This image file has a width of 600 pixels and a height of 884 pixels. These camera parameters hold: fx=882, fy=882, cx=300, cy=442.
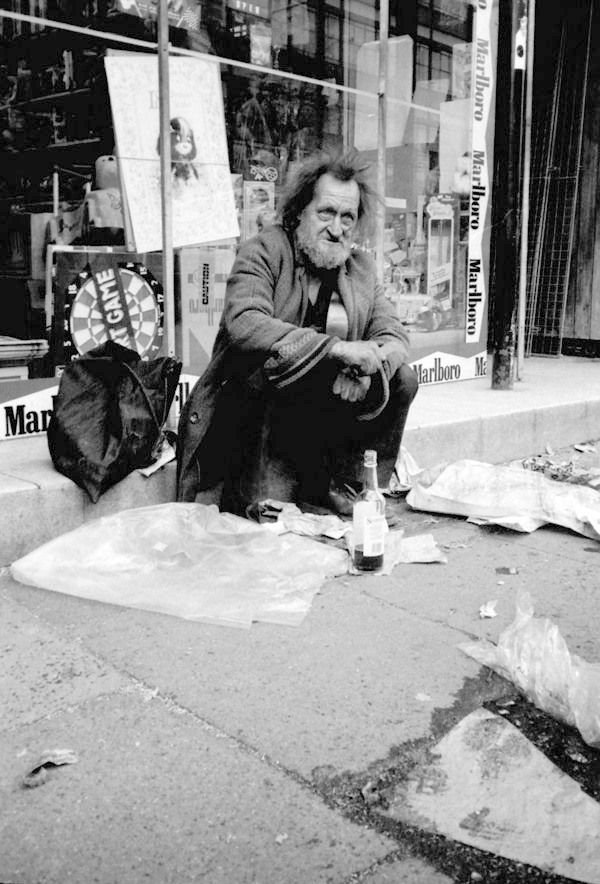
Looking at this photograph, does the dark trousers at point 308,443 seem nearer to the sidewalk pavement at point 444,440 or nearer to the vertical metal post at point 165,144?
the sidewalk pavement at point 444,440

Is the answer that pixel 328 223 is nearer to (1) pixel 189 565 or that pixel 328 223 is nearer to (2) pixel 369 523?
(2) pixel 369 523

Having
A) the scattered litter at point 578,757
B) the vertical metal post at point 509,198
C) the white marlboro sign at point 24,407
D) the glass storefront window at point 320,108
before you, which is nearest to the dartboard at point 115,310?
the white marlboro sign at point 24,407

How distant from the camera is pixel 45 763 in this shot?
1.94 metres

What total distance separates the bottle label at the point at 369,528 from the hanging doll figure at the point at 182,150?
2.56 meters

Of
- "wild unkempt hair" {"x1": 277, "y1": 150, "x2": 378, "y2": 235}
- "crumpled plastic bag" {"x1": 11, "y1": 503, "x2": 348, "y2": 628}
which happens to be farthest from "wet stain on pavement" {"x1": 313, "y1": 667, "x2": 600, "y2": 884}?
"wild unkempt hair" {"x1": 277, "y1": 150, "x2": 378, "y2": 235}

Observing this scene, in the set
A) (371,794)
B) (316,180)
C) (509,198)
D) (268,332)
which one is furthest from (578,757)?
(509,198)

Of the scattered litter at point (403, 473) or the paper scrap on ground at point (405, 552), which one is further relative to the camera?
the scattered litter at point (403, 473)

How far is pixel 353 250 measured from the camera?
13.3ft

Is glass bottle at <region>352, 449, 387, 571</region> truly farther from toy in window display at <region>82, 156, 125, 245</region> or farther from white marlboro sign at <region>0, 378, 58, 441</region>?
toy in window display at <region>82, 156, 125, 245</region>

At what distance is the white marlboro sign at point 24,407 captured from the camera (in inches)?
166

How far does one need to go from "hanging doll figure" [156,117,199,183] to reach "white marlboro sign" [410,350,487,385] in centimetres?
209

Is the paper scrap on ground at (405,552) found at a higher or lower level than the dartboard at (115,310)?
lower

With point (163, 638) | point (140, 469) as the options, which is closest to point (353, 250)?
point (140, 469)

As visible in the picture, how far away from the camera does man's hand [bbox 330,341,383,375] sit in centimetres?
332
